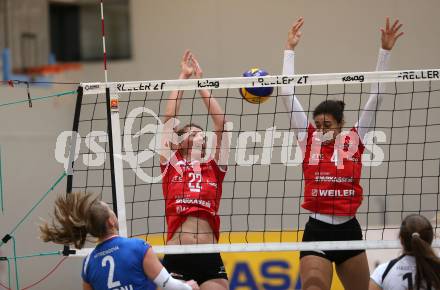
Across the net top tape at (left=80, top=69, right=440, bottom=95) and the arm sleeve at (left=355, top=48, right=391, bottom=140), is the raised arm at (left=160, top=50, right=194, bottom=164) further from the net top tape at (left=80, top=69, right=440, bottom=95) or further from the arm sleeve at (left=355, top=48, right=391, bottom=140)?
the arm sleeve at (left=355, top=48, right=391, bottom=140)

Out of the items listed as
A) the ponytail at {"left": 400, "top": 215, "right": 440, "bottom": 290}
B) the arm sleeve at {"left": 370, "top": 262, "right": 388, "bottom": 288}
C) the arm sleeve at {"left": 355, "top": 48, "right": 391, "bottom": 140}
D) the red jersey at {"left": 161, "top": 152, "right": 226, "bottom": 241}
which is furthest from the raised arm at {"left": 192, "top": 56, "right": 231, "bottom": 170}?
the ponytail at {"left": 400, "top": 215, "right": 440, "bottom": 290}

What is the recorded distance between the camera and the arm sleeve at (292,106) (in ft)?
17.4

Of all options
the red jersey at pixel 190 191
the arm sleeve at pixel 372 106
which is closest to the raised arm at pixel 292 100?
the arm sleeve at pixel 372 106

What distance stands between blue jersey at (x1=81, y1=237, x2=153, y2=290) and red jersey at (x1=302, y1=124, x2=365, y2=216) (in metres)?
1.56

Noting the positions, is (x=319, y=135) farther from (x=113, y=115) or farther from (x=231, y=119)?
(x=231, y=119)

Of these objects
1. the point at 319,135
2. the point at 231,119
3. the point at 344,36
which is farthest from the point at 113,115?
the point at 344,36

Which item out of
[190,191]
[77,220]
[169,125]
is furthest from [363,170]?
[77,220]

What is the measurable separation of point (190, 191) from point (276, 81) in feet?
3.12

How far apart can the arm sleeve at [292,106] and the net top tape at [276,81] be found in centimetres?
13

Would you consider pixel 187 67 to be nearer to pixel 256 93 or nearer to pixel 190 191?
pixel 256 93

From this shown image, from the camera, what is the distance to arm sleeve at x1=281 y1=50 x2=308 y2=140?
5.30 metres

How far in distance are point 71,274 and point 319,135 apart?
674cm

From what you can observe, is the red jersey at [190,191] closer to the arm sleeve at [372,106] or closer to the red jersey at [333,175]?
the red jersey at [333,175]

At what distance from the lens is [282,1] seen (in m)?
10.3
